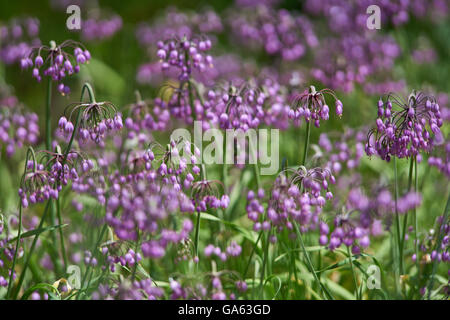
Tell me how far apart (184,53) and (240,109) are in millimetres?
742

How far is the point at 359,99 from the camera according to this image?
7.82 m

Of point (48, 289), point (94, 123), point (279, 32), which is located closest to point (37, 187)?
point (94, 123)

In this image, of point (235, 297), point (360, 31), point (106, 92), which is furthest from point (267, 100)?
point (106, 92)

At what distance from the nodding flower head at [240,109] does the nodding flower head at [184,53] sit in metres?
0.36

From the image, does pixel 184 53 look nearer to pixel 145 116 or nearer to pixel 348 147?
pixel 145 116

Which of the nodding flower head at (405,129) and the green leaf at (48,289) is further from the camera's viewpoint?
the green leaf at (48,289)

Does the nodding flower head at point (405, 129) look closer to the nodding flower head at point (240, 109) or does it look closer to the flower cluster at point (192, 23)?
the nodding flower head at point (240, 109)

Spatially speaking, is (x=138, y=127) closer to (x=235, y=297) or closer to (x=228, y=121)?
(x=228, y=121)

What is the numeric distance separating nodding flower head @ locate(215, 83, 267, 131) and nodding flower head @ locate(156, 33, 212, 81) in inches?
14.1

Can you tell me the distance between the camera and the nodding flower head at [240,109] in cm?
405

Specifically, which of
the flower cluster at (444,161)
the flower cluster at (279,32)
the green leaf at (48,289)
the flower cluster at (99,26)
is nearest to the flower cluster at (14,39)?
the flower cluster at (99,26)

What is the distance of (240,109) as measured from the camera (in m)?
4.11

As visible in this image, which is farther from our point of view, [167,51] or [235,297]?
[167,51]
